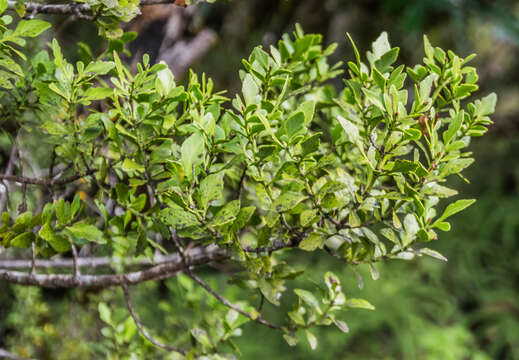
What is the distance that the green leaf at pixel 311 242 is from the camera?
40 cm

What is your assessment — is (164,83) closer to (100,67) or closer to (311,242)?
(100,67)

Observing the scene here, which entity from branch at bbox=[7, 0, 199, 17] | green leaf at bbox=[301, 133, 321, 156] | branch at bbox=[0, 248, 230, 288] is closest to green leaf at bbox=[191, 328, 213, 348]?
branch at bbox=[0, 248, 230, 288]

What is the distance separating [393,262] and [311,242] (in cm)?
213

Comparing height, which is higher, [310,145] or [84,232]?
[310,145]

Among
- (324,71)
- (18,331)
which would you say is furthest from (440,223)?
(18,331)

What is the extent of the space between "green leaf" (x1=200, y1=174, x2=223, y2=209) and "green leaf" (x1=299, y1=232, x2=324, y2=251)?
0.11 m

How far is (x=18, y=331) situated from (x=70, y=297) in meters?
0.23

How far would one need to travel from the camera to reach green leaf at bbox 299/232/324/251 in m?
0.40

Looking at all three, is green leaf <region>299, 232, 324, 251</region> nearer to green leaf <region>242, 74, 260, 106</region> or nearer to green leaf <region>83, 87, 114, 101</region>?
green leaf <region>242, 74, 260, 106</region>

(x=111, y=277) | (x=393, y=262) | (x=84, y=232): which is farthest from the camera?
(x=393, y=262)

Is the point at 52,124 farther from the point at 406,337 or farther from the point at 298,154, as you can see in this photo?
the point at 406,337

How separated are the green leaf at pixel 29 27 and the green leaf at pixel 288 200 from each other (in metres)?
0.29

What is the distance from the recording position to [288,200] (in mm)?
374

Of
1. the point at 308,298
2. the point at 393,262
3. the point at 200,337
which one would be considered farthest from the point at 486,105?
the point at 393,262
